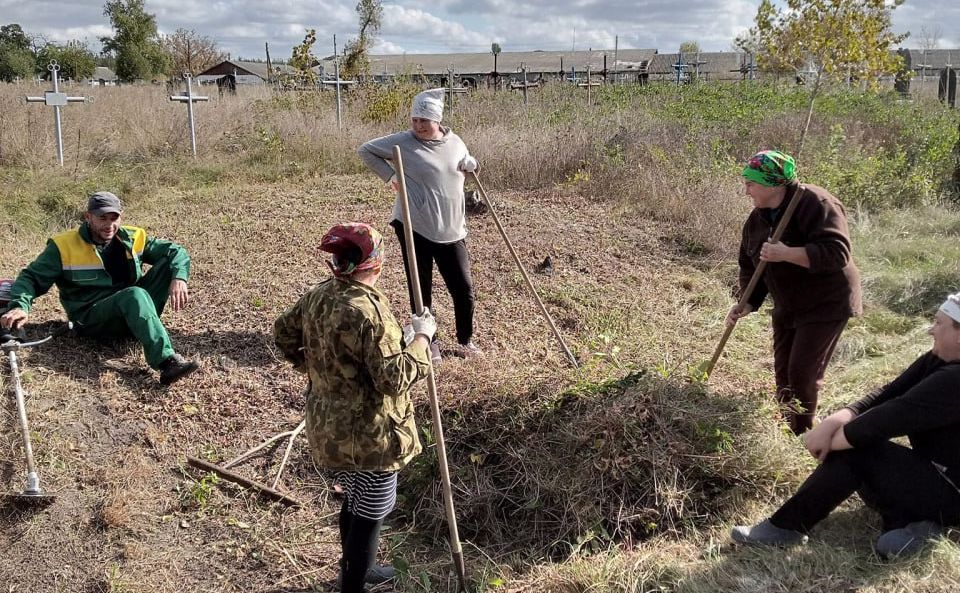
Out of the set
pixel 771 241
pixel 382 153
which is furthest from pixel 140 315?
pixel 771 241

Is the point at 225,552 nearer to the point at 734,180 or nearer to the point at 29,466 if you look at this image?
the point at 29,466

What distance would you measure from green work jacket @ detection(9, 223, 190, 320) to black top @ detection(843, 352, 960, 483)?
11.8 ft

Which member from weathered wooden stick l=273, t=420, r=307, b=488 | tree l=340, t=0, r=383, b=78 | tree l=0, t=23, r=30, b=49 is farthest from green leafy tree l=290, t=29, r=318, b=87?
tree l=0, t=23, r=30, b=49

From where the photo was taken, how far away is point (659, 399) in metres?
3.39

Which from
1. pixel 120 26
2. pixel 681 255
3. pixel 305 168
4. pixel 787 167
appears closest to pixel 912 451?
pixel 787 167

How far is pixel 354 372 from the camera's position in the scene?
92.4 inches

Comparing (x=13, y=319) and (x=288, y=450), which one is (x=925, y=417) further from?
(x=13, y=319)

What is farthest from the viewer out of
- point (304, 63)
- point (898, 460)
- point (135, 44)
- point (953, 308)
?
point (135, 44)

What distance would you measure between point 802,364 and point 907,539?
1019mm

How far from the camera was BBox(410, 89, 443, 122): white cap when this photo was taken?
13.9 ft

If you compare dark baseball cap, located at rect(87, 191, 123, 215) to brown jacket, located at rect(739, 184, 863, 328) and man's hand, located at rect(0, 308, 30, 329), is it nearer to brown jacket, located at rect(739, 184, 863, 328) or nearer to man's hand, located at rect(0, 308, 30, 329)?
man's hand, located at rect(0, 308, 30, 329)

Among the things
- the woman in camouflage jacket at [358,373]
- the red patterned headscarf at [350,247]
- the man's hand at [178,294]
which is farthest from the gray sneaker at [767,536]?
the man's hand at [178,294]

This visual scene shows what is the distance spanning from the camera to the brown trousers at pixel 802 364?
3359mm

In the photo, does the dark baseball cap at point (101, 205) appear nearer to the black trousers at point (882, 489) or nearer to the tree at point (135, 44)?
the black trousers at point (882, 489)
